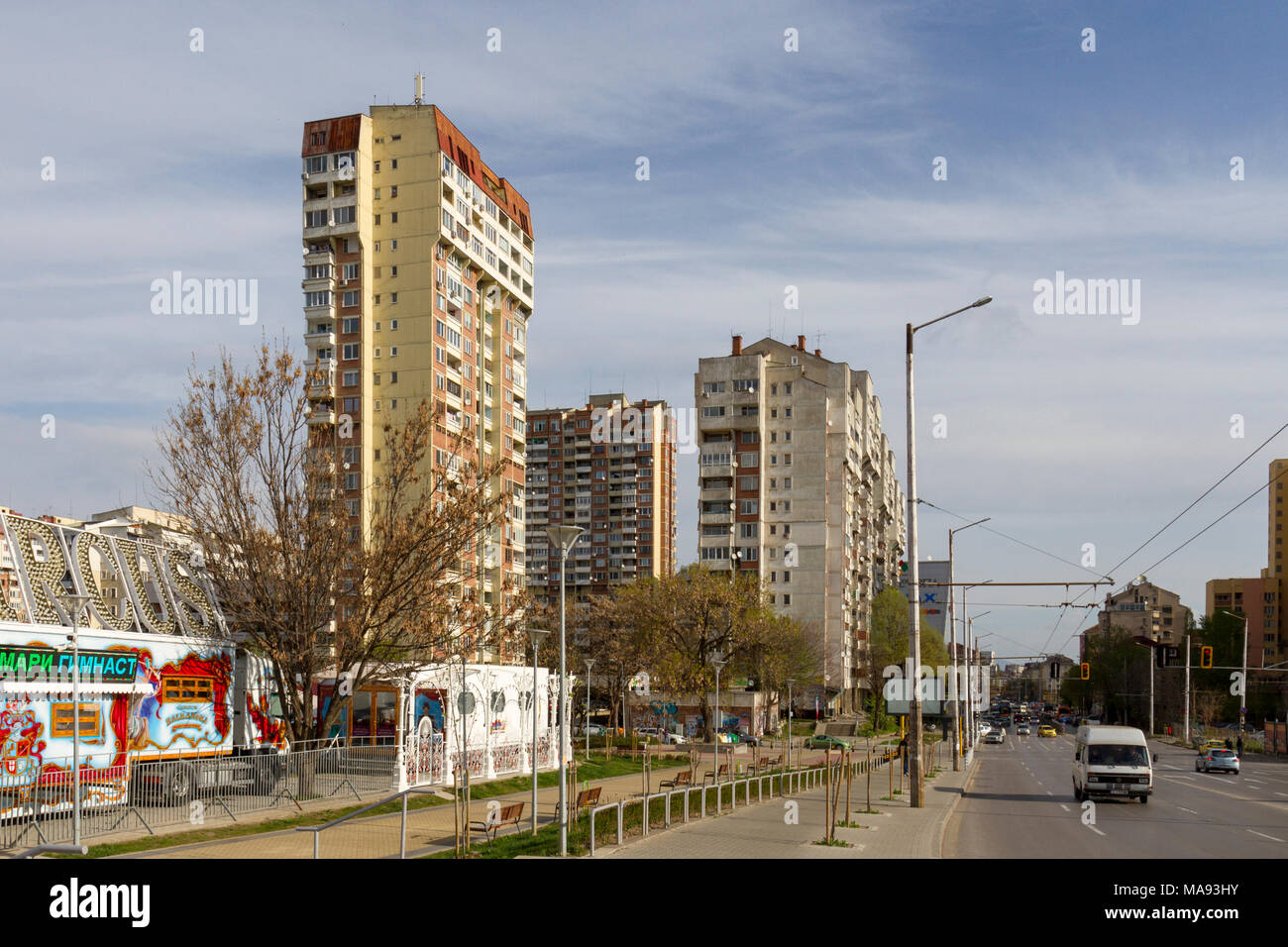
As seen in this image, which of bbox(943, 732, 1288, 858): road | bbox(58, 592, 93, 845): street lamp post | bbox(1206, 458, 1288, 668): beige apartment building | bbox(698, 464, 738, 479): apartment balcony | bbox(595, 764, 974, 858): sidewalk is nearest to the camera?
bbox(595, 764, 974, 858): sidewalk

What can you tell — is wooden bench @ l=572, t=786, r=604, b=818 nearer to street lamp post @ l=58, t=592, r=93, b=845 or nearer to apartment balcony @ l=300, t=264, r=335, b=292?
street lamp post @ l=58, t=592, r=93, b=845

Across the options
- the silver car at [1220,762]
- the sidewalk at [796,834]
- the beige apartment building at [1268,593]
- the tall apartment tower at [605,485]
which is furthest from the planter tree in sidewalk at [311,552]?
the beige apartment building at [1268,593]

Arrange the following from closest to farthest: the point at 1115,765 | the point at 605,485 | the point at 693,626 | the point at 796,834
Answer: the point at 796,834, the point at 1115,765, the point at 693,626, the point at 605,485

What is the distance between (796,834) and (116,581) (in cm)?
1811

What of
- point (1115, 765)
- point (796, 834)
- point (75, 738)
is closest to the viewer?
point (75, 738)

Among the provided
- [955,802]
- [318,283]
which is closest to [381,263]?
[318,283]

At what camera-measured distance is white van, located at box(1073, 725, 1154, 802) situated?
104 ft

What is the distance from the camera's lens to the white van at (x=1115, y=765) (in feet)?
104

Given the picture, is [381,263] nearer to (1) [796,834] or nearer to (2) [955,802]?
(2) [955,802]

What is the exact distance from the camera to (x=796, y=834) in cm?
2088

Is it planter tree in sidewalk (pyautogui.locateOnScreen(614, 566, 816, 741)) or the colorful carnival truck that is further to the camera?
planter tree in sidewalk (pyautogui.locateOnScreen(614, 566, 816, 741))

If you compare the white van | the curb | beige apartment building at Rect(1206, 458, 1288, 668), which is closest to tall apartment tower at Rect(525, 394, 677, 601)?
beige apartment building at Rect(1206, 458, 1288, 668)

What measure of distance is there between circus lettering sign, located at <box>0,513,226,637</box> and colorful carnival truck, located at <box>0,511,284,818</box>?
40 mm
